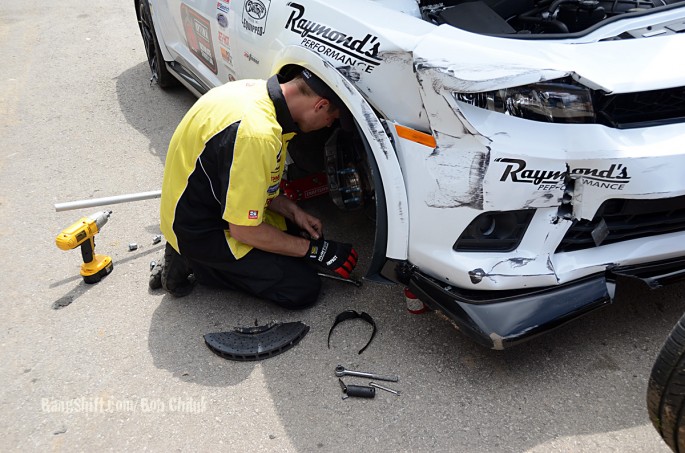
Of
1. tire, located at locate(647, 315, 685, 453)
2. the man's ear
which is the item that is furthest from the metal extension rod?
tire, located at locate(647, 315, 685, 453)

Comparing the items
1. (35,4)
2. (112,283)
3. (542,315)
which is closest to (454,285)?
(542,315)

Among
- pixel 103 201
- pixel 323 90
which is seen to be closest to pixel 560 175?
pixel 323 90

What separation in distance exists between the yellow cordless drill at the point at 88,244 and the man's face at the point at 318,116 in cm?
122

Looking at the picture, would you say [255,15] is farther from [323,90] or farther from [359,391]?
[359,391]

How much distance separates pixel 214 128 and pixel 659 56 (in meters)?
1.67

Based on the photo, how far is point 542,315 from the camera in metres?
2.44

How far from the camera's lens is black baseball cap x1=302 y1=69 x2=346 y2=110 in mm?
2748

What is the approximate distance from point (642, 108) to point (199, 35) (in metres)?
2.54

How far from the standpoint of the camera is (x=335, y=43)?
267 cm

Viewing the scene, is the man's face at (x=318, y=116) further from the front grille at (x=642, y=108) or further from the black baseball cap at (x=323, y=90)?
the front grille at (x=642, y=108)

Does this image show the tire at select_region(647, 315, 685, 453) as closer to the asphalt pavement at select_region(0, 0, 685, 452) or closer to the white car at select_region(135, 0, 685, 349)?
the asphalt pavement at select_region(0, 0, 685, 452)

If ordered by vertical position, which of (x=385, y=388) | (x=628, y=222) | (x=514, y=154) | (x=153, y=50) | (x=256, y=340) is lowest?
(x=153, y=50)

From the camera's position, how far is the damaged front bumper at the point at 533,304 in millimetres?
2430

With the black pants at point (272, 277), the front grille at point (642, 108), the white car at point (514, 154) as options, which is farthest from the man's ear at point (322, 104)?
the front grille at point (642, 108)
